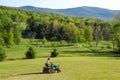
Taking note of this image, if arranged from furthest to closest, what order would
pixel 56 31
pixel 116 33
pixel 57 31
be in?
pixel 56 31 < pixel 57 31 < pixel 116 33

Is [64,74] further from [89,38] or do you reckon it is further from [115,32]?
[89,38]

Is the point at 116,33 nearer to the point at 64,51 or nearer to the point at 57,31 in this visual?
the point at 64,51

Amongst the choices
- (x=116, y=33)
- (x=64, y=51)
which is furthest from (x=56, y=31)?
(x=64, y=51)

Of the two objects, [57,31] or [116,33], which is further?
[57,31]

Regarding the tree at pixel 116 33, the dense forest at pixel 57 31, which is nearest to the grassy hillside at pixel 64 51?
the tree at pixel 116 33

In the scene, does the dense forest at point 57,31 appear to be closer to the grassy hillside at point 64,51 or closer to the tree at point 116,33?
the grassy hillside at point 64,51

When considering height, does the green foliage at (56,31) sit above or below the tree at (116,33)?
below

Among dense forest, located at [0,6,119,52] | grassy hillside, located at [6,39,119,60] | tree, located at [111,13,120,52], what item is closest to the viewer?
grassy hillside, located at [6,39,119,60]

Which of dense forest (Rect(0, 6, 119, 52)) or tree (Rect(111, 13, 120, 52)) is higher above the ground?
tree (Rect(111, 13, 120, 52))

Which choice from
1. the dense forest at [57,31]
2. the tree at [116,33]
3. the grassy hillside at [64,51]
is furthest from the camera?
the dense forest at [57,31]

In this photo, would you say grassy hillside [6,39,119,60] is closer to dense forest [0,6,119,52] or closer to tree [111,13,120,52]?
tree [111,13,120,52]

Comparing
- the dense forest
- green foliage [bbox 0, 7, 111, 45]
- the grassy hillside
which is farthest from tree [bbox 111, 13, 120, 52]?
green foliage [bbox 0, 7, 111, 45]

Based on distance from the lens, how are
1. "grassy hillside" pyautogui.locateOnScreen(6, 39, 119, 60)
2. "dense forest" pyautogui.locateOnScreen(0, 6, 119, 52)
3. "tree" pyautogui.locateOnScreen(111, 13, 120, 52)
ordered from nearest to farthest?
"grassy hillside" pyautogui.locateOnScreen(6, 39, 119, 60)
"tree" pyautogui.locateOnScreen(111, 13, 120, 52)
"dense forest" pyautogui.locateOnScreen(0, 6, 119, 52)

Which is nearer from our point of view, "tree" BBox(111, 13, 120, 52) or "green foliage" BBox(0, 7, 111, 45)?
"tree" BBox(111, 13, 120, 52)
